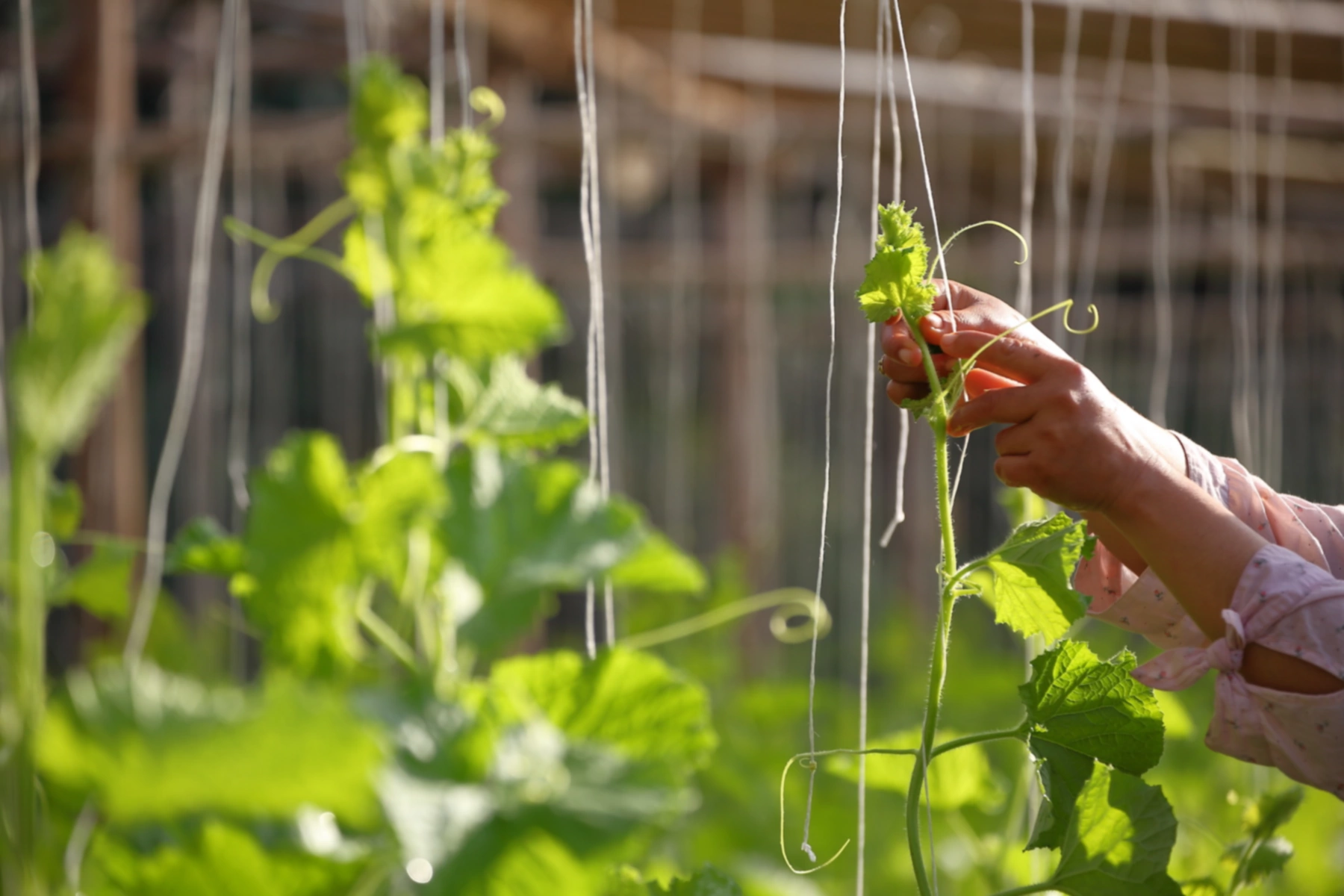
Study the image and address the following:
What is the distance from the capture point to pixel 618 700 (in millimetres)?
420

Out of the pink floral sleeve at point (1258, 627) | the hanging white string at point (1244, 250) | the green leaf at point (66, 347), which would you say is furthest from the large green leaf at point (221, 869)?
the hanging white string at point (1244, 250)

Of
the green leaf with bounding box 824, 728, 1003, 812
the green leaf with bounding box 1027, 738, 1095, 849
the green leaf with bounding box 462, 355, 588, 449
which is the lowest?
the green leaf with bounding box 824, 728, 1003, 812

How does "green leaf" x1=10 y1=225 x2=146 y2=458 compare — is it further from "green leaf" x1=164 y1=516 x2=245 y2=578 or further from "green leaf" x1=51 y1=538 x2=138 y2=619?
"green leaf" x1=51 y1=538 x2=138 y2=619

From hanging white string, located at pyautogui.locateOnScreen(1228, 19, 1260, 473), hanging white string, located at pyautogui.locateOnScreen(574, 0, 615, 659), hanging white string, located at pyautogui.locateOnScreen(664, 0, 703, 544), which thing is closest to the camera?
hanging white string, located at pyautogui.locateOnScreen(574, 0, 615, 659)

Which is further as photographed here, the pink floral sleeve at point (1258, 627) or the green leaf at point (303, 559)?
the pink floral sleeve at point (1258, 627)

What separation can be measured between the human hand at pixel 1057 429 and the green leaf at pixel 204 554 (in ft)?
1.01

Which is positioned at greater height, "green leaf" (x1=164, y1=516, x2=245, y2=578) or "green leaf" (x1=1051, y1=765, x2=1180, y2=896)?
"green leaf" (x1=164, y1=516, x2=245, y2=578)

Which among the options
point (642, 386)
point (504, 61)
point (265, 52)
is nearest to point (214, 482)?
point (265, 52)

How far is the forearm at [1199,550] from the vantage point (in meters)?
0.56

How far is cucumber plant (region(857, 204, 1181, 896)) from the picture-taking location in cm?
47

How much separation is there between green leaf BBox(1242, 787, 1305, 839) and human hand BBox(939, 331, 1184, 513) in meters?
0.25

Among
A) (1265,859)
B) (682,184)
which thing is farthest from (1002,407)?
(682,184)

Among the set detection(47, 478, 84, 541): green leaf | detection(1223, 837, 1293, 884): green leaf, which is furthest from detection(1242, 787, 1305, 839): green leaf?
detection(47, 478, 84, 541): green leaf

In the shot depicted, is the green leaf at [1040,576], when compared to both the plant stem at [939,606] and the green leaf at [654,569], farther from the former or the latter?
the green leaf at [654,569]
